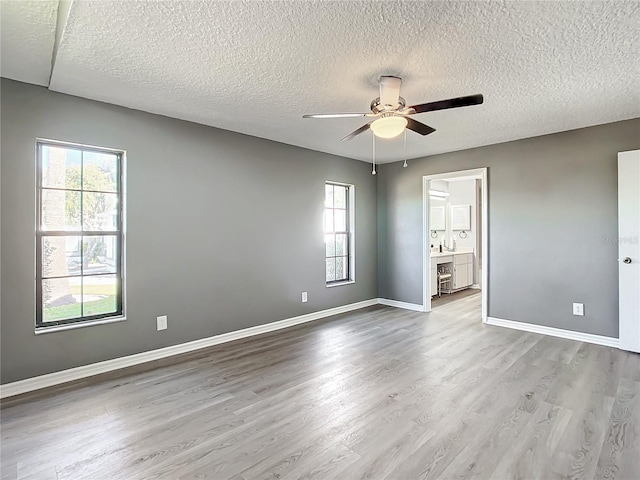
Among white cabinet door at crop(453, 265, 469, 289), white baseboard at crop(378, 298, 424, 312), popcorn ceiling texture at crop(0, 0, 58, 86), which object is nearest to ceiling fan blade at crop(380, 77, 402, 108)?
popcorn ceiling texture at crop(0, 0, 58, 86)

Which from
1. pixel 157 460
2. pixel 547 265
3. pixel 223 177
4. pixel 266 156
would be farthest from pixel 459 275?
pixel 157 460

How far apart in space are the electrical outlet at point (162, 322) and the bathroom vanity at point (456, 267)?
15.6 feet

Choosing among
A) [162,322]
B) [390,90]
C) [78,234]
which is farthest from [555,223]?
[78,234]

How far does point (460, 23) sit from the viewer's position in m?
1.95

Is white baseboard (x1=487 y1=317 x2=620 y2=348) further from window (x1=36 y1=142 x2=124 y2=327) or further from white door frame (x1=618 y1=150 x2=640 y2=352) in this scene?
window (x1=36 y1=142 x2=124 y2=327)

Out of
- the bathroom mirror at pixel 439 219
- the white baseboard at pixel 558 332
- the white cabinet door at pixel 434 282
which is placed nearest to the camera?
the white baseboard at pixel 558 332

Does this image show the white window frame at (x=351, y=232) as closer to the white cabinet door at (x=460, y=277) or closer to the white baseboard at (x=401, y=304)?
the white baseboard at (x=401, y=304)

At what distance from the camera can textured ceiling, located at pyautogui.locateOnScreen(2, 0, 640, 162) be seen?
73.6 inches

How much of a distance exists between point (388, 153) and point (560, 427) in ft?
13.1

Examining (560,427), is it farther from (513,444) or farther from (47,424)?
(47,424)

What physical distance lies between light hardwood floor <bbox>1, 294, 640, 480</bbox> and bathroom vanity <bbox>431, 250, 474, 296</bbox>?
289cm

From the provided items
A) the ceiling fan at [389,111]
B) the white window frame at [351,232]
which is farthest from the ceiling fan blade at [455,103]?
the white window frame at [351,232]

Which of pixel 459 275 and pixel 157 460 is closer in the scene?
pixel 157 460

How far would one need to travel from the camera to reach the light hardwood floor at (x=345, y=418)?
6.05ft
